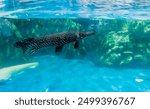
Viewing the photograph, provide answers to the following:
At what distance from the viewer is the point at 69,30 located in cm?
820

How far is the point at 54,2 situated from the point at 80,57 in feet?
5.02

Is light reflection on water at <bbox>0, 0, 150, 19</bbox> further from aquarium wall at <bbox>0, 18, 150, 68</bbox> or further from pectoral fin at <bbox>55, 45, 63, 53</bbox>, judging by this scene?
pectoral fin at <bbox>55, 45, 63, 53</bbox>

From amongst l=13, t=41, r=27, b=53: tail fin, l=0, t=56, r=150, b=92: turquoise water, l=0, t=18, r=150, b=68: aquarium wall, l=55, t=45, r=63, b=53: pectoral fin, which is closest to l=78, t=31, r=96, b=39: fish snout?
l=0, t=18, r=150, b=68: aquarium wall

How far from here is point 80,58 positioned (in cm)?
840

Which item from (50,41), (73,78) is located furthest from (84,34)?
(73,78)

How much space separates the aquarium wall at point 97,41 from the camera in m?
8.33

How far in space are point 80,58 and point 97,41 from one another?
61 centimetres

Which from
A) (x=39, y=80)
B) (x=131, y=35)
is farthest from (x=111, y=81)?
(x=39, y=80)

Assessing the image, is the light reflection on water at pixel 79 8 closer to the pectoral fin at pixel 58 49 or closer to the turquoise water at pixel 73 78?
the pectoral fin at pixel 58 49

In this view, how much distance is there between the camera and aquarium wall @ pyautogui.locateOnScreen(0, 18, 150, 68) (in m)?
8.33

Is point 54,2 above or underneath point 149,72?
above

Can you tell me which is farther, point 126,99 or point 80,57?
point 80,57

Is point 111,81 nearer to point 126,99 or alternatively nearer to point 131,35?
point 126,99

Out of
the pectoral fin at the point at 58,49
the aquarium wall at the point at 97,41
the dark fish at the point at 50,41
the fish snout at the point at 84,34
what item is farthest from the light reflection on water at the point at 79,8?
the pectoral fin at the point at 58,49
